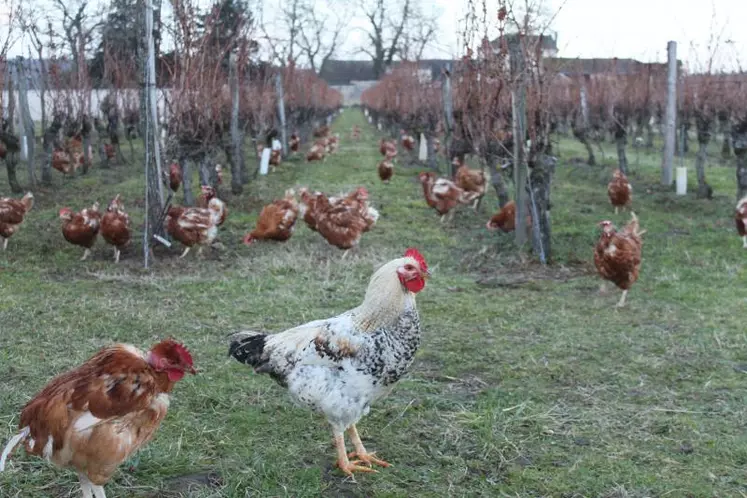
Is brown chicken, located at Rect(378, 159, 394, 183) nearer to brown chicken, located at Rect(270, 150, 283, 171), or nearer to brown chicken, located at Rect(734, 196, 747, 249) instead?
brown chicken, located at Rect(270, 150, 283, 171)

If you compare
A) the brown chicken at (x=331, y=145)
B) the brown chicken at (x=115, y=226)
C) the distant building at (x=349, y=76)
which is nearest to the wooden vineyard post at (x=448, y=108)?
the brown chicken at (x=115, y=226)

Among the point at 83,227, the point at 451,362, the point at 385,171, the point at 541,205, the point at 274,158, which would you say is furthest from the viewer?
the point at 274,158

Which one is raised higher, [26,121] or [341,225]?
[26,121]

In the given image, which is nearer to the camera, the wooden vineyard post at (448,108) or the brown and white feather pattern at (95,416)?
the brown and white feather pattern at (95,416)

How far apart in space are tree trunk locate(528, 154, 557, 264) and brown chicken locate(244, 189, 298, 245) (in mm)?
3160

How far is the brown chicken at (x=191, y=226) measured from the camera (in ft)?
29.7

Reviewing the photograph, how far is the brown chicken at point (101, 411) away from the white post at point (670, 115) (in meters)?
13.4

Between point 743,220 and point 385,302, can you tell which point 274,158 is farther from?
point 385,302

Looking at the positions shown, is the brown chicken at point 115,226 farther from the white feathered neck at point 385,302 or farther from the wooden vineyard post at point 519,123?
the white feathered neck at point 385,302

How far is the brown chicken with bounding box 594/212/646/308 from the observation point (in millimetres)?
7082

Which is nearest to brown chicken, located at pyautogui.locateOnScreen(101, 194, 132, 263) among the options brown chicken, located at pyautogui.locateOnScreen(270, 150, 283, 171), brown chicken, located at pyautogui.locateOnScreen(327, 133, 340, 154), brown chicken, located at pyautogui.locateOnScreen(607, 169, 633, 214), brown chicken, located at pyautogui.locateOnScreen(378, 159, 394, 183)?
brown chicken, located at pyautogui.locateOnScreen(607, 169, 633, 214)

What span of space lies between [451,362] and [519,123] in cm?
430

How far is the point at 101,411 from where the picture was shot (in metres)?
3.12

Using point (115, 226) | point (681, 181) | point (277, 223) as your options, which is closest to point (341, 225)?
point (277, 223)
